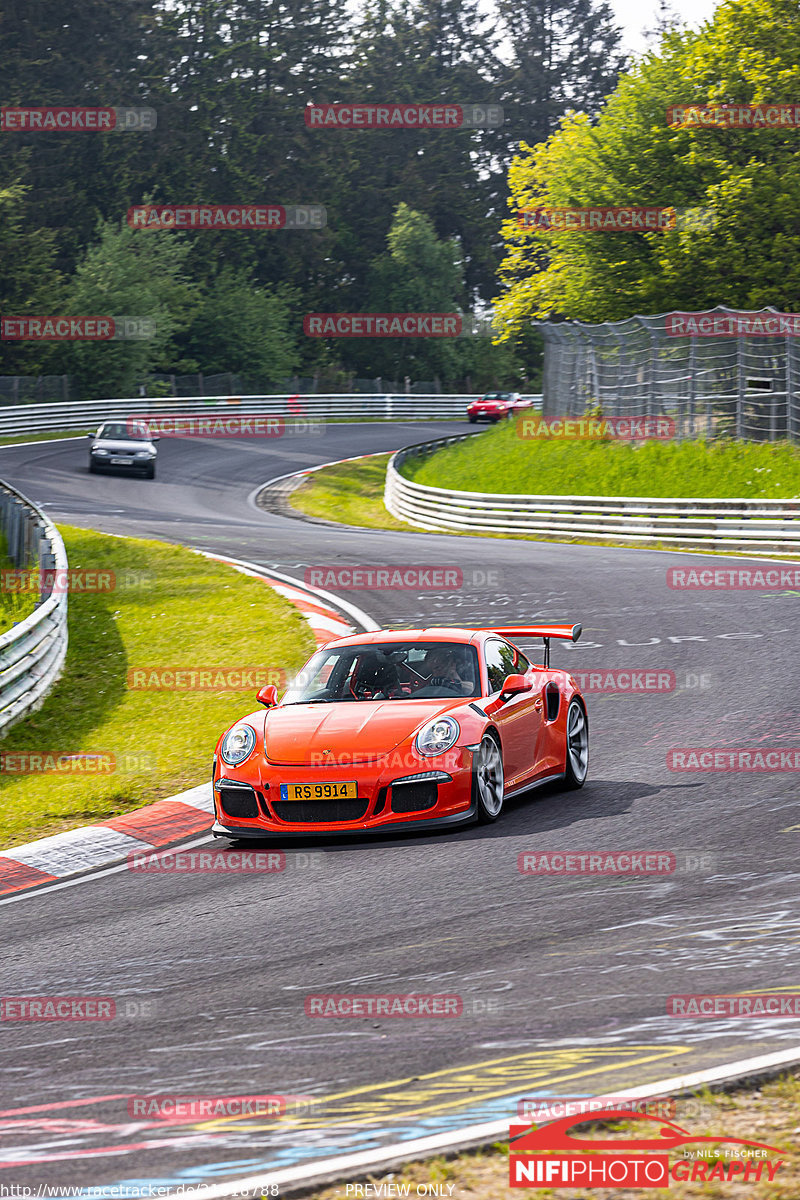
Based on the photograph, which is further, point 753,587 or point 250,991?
point 753,587

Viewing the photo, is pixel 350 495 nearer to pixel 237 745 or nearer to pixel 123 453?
pixel 123 453

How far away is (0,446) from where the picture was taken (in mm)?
45812

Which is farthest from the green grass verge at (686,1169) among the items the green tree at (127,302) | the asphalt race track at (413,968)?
the green tree at (127,302)

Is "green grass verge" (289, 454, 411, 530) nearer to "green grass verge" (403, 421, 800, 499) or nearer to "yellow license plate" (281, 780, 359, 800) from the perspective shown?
"green grass verge" (403, 421, 800, 499)

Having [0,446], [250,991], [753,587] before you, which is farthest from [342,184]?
[250,991]

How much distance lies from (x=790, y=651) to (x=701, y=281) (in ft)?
83.1

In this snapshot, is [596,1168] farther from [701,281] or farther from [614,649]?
[701,281]

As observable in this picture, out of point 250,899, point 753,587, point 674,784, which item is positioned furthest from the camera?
point 753,587

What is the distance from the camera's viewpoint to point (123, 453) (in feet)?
130

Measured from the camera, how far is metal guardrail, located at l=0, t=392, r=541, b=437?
49625 mm

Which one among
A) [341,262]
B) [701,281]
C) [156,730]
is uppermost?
[341,262]

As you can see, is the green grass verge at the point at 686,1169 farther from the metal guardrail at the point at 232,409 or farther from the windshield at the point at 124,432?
the metal guardrail at the point at 232,409

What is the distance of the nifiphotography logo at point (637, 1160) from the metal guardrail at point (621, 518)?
1981 centimetres

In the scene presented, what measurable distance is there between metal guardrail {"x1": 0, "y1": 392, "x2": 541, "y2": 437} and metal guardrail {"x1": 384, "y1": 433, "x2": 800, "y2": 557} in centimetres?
1898
